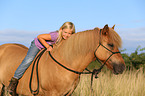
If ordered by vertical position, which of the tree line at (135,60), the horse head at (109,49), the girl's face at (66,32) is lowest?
the tree line at (135,60)

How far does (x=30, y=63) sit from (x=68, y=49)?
3.63 ft

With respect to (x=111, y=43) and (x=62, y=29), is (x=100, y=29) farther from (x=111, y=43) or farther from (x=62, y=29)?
(x=62, y=29)

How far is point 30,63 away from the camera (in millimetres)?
3617

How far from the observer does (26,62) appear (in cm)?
363

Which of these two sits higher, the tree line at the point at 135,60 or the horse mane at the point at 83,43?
the horse mane at the point at 83,43

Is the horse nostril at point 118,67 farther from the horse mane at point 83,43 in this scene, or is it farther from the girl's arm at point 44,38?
the girl's arm at point 44,38

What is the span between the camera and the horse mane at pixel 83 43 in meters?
2.79

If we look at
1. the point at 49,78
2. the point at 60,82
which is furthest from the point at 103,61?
the point at 49,78

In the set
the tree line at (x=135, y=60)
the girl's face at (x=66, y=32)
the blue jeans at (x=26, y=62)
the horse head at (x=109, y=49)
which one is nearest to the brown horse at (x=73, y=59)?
the horse head at (x=109, y=49)

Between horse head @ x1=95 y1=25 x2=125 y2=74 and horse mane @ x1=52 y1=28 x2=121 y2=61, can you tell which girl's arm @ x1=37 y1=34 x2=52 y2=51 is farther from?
horse head @ x1=95 y1=25 x2=125 y2=74

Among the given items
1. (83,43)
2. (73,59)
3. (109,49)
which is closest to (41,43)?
(73,59)

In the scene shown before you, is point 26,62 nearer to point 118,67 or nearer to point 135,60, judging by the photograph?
point 118,67

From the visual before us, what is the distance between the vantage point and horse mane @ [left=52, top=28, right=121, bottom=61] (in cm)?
279

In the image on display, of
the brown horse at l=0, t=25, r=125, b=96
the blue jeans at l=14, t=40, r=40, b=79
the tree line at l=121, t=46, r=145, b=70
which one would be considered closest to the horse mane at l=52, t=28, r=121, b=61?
the brown horse at l=0, t=25, r=125, b=96
